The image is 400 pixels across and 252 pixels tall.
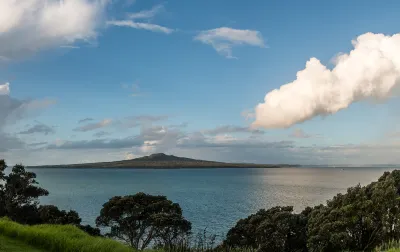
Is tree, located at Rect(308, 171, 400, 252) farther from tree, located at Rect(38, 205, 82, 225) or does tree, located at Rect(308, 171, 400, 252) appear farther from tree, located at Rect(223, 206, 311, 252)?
tree, located at Rect(38, 205, 82, 225)

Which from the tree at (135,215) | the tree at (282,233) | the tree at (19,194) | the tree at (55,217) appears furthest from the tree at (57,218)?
the tree at (282,233)

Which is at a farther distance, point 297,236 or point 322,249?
point 297,236

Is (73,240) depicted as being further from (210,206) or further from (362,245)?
(210,206)

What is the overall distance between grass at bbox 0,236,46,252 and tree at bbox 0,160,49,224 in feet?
79.1

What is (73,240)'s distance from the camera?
13.6 meters

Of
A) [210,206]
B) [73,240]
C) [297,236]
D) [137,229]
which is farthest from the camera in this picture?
[210,206]

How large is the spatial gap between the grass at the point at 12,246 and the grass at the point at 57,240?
0.10 m

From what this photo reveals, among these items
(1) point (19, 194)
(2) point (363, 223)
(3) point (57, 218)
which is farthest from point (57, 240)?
(1) point (19, 194)

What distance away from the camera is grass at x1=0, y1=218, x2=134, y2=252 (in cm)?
1324

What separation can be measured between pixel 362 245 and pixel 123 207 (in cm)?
2196

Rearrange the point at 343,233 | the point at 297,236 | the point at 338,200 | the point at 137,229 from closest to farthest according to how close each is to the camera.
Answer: the point at 343,233
the point at 338,200
the point at 297,236
the point at 137,229

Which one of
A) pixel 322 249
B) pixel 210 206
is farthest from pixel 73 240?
pixel 210 206

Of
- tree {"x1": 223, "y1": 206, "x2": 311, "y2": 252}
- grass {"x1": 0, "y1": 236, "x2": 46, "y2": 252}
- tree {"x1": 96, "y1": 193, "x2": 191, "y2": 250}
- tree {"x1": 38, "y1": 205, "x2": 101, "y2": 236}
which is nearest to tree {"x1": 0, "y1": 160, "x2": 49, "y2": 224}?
tree {"x1": 38, "y1": 205, "x2": 101, "y2": 236}

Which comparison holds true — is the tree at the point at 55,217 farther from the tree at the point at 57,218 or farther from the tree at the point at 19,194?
the tree at the point at 19,194
